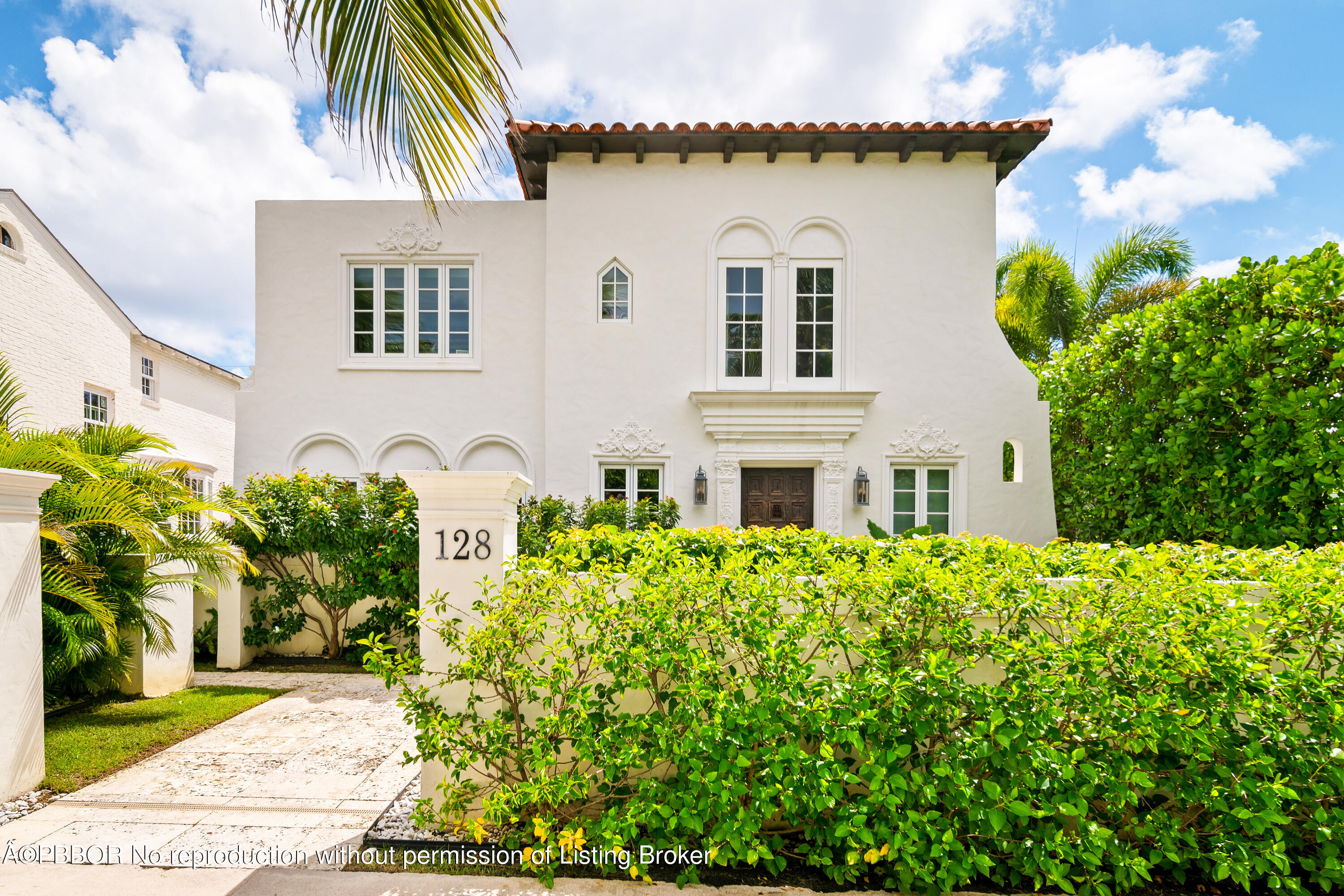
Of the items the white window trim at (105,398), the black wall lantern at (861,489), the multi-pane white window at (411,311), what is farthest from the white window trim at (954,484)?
the white window trim at (105,398)

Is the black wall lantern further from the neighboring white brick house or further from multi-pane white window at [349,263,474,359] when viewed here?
the neighboring white brick house

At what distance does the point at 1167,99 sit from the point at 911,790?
38.6ft

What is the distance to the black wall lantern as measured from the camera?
8828 mm

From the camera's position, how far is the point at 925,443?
8.94 m

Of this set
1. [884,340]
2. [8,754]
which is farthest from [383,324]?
[884,340]

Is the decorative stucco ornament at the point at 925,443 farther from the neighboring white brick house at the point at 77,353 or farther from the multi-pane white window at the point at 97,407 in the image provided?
the multi-pane white window at the point at 97,407

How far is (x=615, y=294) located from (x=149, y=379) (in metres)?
15.4

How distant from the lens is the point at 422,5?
2.08 meters

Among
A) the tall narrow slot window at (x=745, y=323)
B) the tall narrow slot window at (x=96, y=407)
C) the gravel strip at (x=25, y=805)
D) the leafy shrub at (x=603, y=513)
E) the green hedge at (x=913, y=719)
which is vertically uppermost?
the tall narrow slot window at (x=745, y=323)

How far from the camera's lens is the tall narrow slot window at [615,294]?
9.11m

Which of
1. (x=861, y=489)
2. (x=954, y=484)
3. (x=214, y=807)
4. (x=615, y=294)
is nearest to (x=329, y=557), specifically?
(x=214, y=807)

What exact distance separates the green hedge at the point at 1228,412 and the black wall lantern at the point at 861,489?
273cm

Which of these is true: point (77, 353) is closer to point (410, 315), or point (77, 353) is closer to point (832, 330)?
point (410, 315)

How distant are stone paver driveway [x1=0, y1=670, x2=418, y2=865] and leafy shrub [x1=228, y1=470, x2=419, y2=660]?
1.74 metres
